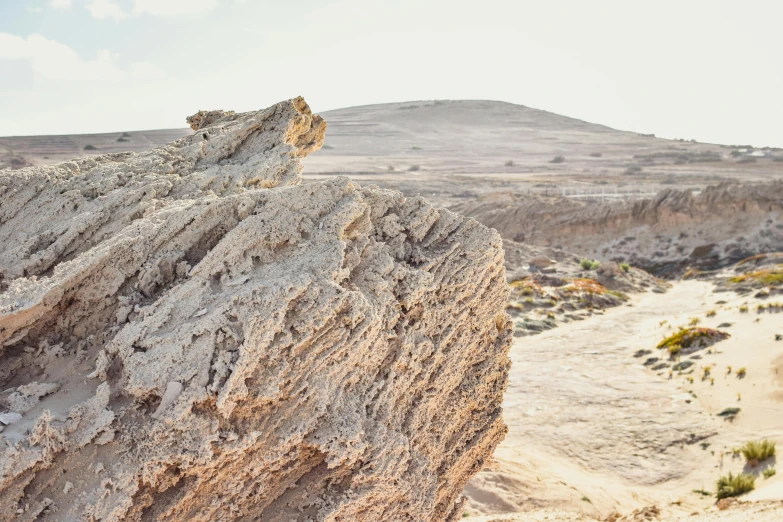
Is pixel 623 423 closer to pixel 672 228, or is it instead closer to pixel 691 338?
pixel 691 338

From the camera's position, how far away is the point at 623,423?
11469mm

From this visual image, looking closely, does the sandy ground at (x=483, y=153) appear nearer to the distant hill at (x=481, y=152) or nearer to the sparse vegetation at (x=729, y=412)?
the distant hill at (x=481, y=152)

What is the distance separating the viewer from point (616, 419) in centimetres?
1166

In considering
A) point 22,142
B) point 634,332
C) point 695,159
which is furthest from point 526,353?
point 695,159

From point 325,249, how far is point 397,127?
3957 inches

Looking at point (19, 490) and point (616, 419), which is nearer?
point (19, 490)

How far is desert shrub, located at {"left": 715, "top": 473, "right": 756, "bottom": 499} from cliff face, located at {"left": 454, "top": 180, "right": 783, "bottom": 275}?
2055cm

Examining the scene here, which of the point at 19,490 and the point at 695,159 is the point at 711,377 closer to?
the point at 19,490

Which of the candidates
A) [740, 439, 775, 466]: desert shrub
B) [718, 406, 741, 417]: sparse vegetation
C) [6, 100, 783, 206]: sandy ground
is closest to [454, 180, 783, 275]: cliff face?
[6, 100, 783, 206]: sandy ground

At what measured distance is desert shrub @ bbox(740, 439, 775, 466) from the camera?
9.38 metres

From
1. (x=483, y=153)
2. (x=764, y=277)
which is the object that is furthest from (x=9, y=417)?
(x=483, y=153)

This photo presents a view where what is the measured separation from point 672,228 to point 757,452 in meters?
22.7

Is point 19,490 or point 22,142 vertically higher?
point 22,142

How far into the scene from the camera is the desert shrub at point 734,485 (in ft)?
28.0
